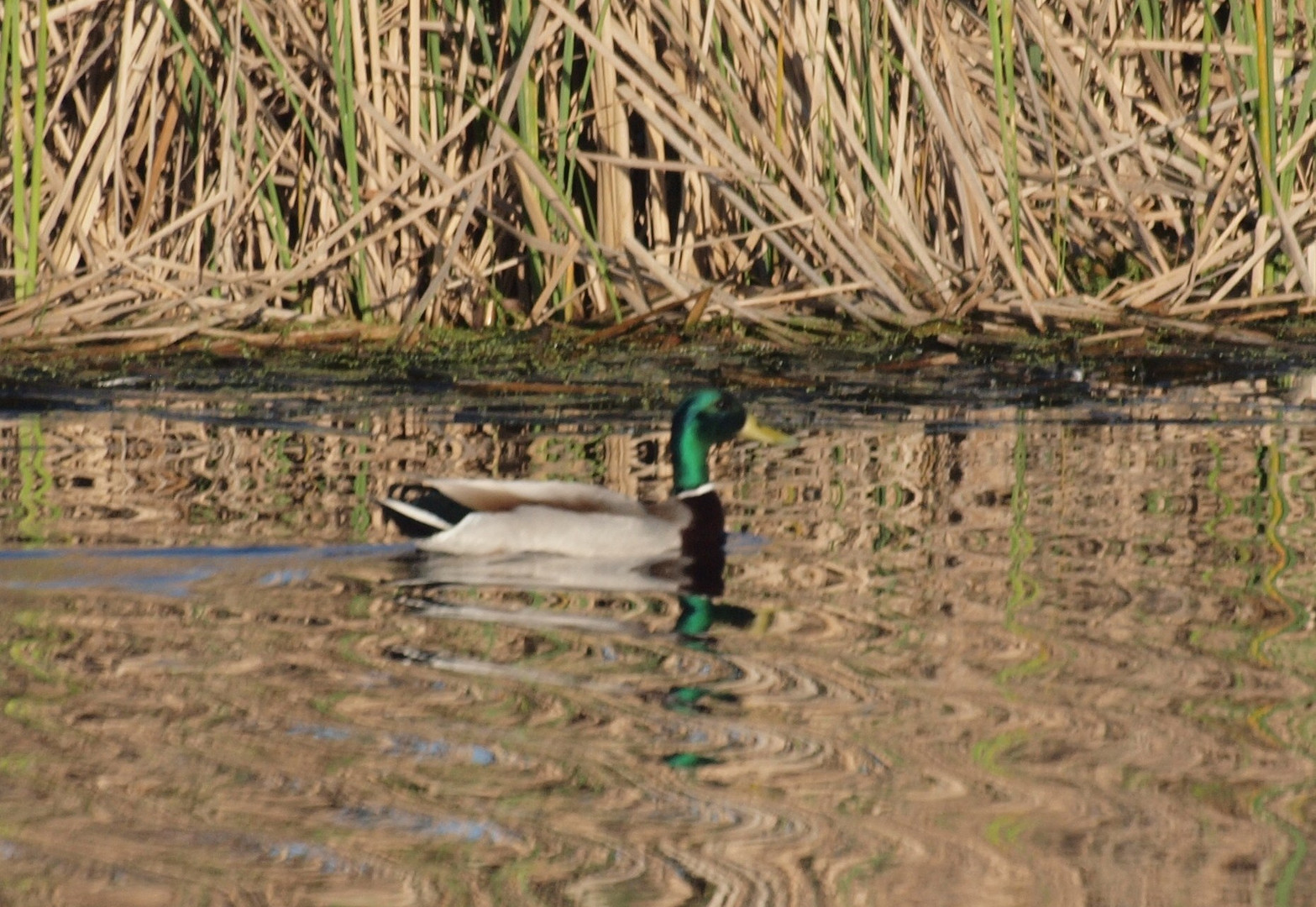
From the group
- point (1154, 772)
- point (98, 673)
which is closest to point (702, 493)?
point (98, 673)

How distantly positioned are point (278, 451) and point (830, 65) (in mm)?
2809

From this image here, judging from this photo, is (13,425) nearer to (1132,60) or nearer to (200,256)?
(200,256)

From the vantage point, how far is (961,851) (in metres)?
2.96

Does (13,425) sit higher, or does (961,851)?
(13,425)

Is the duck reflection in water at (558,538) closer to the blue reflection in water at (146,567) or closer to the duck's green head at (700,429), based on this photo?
the duck's green head at (700,429)

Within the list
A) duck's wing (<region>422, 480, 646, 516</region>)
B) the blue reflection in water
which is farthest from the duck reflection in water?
the blue reflection in water

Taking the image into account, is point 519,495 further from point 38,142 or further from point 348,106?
point 38,142

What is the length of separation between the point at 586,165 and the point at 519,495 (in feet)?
11.1

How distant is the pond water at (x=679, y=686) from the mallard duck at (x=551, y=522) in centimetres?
11

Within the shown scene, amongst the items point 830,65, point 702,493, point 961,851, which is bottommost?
point 961,851

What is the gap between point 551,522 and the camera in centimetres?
524

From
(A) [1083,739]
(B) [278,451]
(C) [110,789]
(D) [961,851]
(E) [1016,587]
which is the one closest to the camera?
(D) [961,851]

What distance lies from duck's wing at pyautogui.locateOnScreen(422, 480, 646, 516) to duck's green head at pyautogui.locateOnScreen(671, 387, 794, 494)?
461mm

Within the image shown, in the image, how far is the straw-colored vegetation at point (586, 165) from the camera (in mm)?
7875
